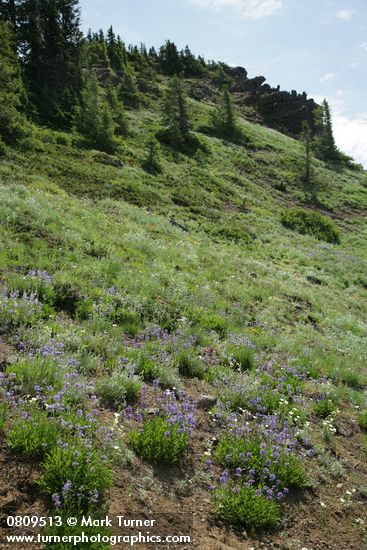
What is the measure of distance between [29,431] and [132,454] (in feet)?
4.03

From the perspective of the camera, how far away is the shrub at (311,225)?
3721cm

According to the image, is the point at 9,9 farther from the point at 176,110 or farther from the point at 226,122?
the point at 226,122

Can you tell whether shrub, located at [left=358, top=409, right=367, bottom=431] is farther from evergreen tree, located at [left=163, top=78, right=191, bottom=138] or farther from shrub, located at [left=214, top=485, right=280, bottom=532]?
evergreen tree, located at [left=163, top=78, right=191, bottom=138]

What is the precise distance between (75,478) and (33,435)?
0.67 m

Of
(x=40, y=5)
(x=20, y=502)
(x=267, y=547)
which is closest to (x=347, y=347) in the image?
(x=267, y=547)

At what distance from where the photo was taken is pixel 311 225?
38906 millimetres

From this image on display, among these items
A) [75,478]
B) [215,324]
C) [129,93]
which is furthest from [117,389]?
[129,93]

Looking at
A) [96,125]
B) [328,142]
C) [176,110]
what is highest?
[328,142]

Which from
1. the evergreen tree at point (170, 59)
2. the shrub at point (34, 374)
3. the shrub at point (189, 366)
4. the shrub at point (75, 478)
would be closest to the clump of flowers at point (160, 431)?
the shrub at point (75, 478)

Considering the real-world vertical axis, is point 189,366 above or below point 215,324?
below

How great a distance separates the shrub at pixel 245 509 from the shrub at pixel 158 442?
2.31 feet

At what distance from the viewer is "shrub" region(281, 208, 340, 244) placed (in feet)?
122

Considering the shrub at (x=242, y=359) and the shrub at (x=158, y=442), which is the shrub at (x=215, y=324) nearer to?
the shrub at (x=242, y=359)

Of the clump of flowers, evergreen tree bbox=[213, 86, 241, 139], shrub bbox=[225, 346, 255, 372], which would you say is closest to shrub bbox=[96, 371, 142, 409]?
the clump of flowers
